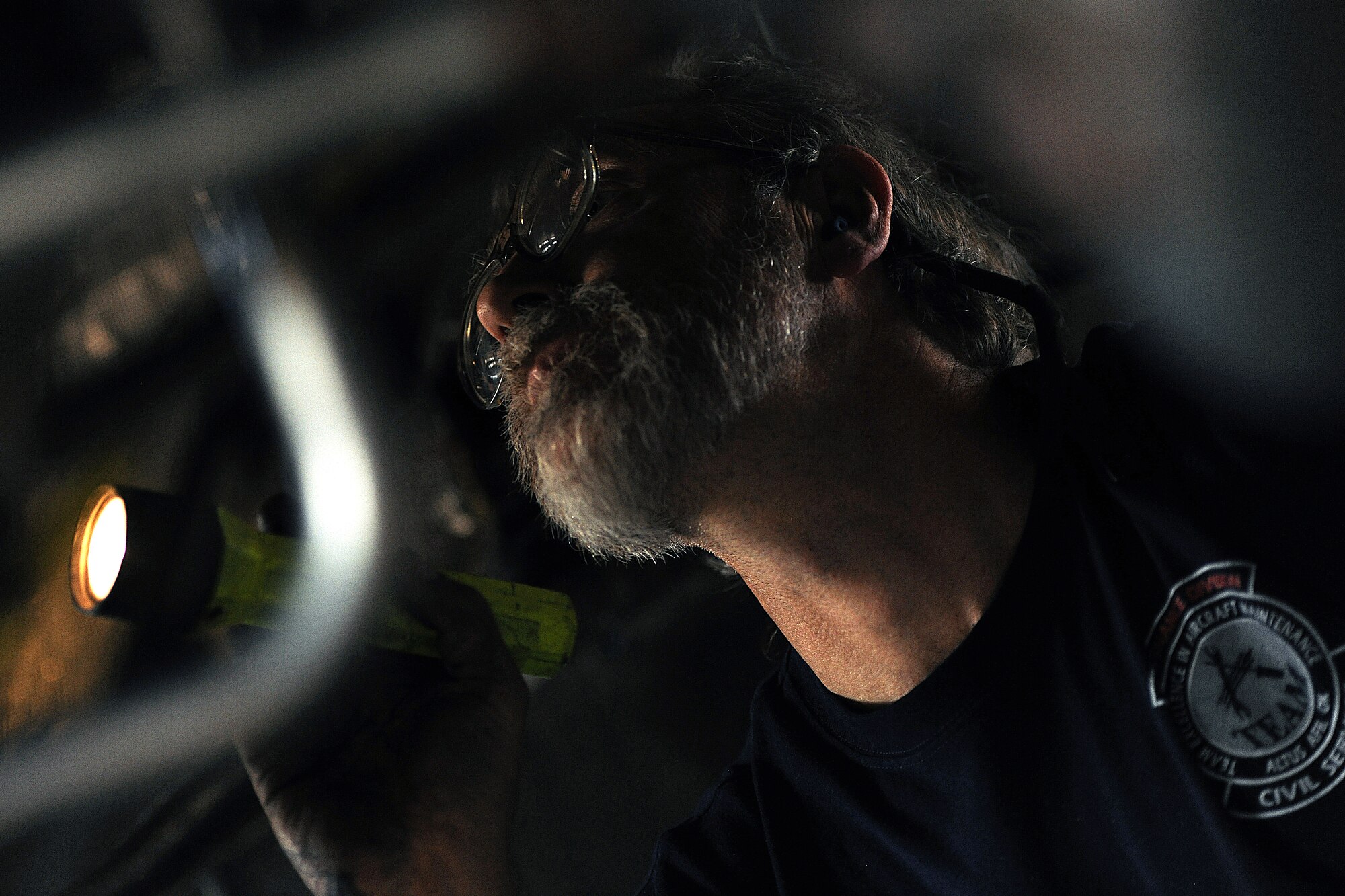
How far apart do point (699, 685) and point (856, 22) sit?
667 mm

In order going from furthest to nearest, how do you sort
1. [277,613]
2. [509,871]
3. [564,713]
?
1. [564,713]
2. [509,871]
3. [277,613]

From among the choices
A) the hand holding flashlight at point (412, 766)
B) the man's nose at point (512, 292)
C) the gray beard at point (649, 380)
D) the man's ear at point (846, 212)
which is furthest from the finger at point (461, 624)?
the man's ear at point (846, 212)

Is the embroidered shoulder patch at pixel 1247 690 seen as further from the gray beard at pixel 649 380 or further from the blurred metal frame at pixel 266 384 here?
the blurred metal frame at pixel 266 384

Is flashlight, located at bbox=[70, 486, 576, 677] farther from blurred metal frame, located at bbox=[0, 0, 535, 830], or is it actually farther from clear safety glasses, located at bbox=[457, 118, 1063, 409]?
clear safety glasses, located at bbox=[457, 118, 1063, 409]

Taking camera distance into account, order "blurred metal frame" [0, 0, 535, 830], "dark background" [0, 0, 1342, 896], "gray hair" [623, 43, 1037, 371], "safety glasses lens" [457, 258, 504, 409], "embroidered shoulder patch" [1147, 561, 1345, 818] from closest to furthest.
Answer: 1. "dark background" [0, 0, 1342, 896]
2. "embroidered shoulder patch" [1147, 561, 1345, 818]
3. "blurred metal frame" [0, 0, 535, 830]
4. "gray hair" [623, 43, 1037, 371]
5. "safety glasses lens" [457, 258, 504, 409]

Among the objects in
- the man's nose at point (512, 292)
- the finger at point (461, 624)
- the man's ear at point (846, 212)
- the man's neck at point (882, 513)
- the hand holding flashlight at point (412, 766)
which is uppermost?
the man's ear at point (846, 212)

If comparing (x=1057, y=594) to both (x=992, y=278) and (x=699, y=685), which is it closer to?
(x=992, y=278)

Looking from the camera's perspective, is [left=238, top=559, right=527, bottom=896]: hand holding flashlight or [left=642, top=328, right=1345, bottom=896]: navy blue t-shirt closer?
[left=642, top=328, right=1345, bottom=896]: navy blue t-shirt

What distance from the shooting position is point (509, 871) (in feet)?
2.36

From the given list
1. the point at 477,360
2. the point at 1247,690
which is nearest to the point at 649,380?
the point at 477,360

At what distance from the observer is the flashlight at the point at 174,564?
0.54m

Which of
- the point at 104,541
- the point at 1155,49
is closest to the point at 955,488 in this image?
the point at 1155,49

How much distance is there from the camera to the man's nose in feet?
2.29

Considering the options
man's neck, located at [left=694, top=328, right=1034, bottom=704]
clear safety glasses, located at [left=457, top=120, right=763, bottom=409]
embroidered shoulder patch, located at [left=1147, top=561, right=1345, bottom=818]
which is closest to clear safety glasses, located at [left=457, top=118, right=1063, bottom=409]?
clear safety glasses, located at [left=457, top=120, right=763, bottom=409]
